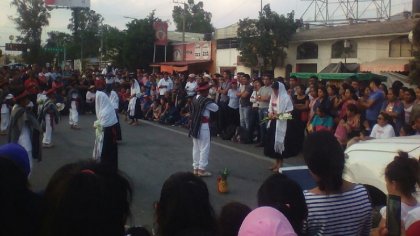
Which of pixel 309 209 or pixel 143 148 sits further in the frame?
pixel 143 148

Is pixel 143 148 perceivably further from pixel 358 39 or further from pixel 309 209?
pixel 358 39

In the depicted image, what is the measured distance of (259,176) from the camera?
9320mm

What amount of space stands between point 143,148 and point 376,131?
5895 mm

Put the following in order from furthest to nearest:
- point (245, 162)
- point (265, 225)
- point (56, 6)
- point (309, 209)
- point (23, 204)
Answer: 1. point (56, 6)
2. point (245, 162)
3. point (309, 209)
4. point (23, 204)
5. point (265, 225)

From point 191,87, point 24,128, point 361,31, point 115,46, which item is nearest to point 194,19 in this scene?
point 115,46

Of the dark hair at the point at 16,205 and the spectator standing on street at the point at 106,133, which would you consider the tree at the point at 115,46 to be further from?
the dark hair at the point at 16,205

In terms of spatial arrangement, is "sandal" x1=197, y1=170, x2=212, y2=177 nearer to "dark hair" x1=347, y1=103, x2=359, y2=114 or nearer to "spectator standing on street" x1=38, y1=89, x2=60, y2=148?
"dark hair" x1=347, y1=103, x2=359, y2=114

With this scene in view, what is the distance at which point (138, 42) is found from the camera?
41.2 meters

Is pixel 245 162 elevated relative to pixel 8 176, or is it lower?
lower

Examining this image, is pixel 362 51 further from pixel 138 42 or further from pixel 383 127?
pixel 138 42

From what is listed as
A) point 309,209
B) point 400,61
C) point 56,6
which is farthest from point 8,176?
point 56,6

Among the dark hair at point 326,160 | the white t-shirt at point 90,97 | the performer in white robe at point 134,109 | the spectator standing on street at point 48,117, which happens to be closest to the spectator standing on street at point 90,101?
the white t-shirt at point 90,97

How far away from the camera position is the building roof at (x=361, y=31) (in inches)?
897

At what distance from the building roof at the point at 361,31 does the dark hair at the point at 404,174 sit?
19.6 meters
